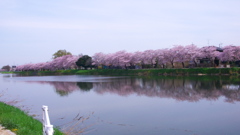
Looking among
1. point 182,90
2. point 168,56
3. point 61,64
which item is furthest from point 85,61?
point 182,90

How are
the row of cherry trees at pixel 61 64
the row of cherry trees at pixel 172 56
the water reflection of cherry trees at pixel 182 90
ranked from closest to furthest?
the water reflection of cherry trees at pixel 182 90, the row of cherry trees at pixel 172 56, the row of cherry trees at pixel 61 64

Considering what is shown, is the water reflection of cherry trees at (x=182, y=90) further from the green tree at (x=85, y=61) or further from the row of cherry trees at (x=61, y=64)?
the row of cherry trees at (x=61, y=64)

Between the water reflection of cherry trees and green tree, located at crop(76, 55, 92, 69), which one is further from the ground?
green tree, located at crop(76, 55, 92, 69)

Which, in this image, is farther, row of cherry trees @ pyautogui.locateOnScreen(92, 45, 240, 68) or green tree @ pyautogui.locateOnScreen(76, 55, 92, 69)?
green tree @ pyautogui.locateOnScreen(76, 55, 92, 69)

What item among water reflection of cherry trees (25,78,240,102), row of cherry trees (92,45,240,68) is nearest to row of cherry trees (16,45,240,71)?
row of cherry trees (92,45,240,68)

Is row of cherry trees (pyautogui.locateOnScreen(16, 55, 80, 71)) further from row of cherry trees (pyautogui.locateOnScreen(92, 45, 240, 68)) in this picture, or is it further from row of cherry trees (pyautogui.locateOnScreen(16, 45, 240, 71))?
row of cherry trees (pyautogui.locateOnScreen(92, 45, 240, 68))

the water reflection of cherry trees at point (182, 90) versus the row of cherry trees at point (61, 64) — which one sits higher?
the row of cherry trees at point (61, 64)

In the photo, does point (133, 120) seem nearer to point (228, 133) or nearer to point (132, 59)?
point (228, 133)

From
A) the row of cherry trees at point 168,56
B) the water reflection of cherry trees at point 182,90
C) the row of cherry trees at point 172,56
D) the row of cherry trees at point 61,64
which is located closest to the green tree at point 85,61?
the row of cherry trees at point 168,56

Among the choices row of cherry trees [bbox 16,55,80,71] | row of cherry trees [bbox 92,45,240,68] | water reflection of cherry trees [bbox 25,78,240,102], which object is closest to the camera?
water reflection of cherry trees [bbox 25,78,240,102]

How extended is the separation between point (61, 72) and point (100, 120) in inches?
2489

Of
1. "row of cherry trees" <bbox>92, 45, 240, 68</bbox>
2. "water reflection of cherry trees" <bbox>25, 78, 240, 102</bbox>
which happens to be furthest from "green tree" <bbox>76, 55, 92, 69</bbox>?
"water reflection of cherry trees" <bbox>25, 78, 240, 102</bbox>

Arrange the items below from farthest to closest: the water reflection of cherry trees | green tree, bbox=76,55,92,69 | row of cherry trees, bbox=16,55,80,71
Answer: row of cherry trees, bbox=16,55,80,71 < green tree, bbox=76,55,92,69 < the water reflection of cherry trees

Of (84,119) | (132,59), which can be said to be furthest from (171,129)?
(132,59)
